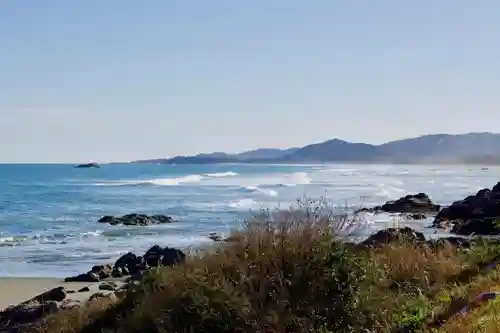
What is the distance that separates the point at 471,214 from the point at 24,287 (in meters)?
24.8

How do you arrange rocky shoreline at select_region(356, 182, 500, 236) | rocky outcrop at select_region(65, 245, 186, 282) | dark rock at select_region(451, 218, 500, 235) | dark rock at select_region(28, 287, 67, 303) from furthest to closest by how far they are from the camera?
rocky shoreline at select_region(356, 182, 500, 236)
dark rock at select_region(451, 218, 500, 235)
rocky outcrop at select_region(65, 245, 186, 282)
dark rock at select_region(28, 287, 67, 303)

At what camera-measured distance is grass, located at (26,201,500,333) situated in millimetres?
8414

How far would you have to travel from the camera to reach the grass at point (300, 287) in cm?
841

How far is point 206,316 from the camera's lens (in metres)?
8.65

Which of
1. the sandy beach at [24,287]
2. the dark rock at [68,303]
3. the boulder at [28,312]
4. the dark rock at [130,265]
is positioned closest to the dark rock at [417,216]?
the dark rock at [130,265]

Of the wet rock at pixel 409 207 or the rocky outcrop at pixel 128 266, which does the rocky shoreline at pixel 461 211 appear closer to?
the wet rock at pixel 409 207

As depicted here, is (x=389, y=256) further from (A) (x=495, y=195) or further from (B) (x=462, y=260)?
(A) (x=495, y=195)

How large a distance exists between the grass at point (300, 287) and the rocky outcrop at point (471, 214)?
863 inches

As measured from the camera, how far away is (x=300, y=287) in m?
8.85

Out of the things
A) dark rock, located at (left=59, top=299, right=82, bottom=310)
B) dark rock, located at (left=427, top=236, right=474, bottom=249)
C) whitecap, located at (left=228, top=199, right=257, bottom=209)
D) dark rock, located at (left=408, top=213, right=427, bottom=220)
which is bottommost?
dark rock, located at (left=408, top=213, right=427, bottom=220)

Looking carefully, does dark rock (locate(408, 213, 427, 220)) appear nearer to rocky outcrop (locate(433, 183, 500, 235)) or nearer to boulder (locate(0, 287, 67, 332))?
rocky outcrop (locate(433, 183, 500, 235))

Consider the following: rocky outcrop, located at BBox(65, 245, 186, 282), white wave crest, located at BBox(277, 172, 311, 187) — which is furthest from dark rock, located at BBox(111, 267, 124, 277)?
white wave crest, located at BBox(277, 172, 311, 187)

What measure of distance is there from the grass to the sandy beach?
9.57 m

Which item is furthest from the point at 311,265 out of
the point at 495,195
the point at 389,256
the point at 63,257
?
the point at 495,195
